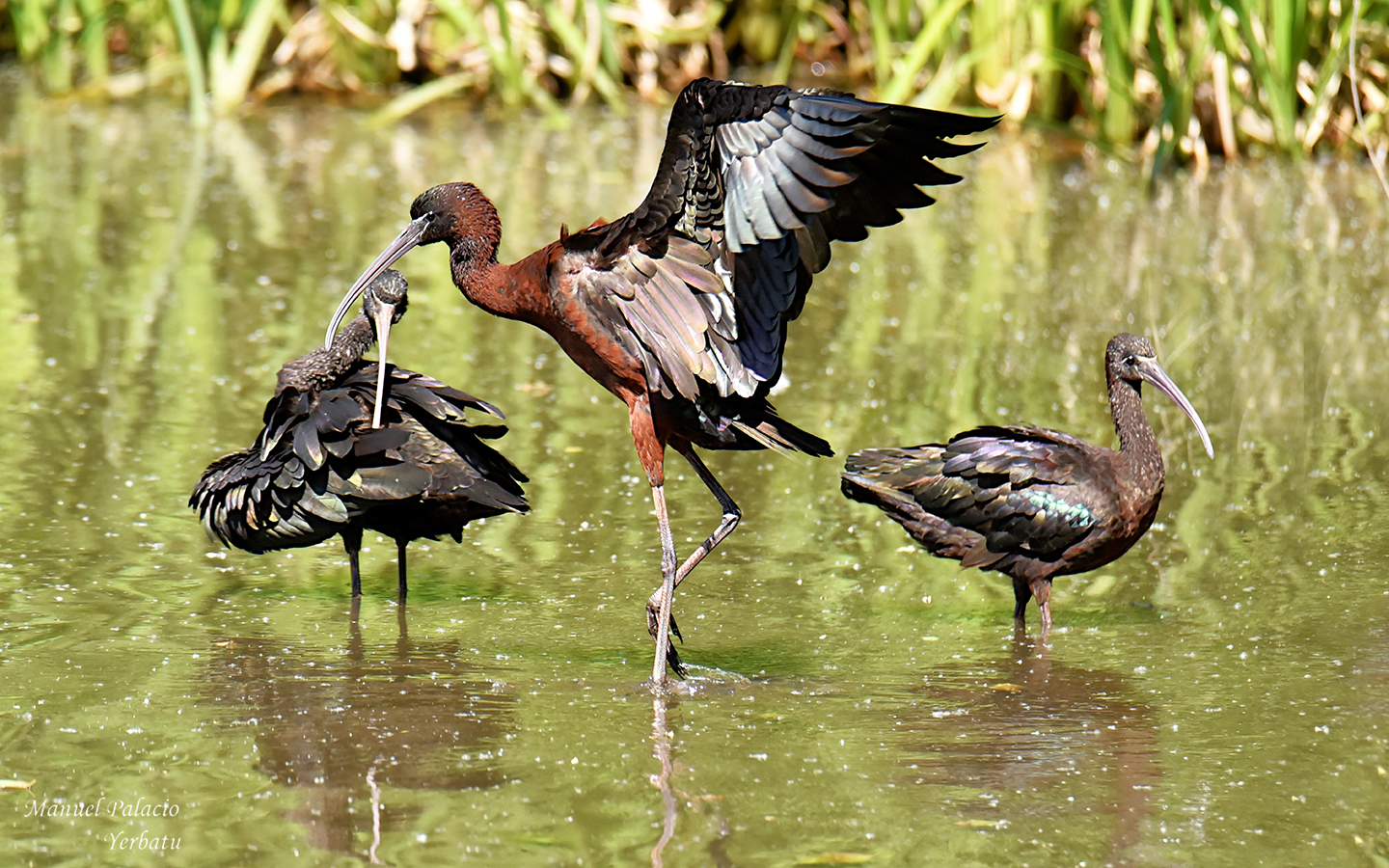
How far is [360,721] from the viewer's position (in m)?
4.57

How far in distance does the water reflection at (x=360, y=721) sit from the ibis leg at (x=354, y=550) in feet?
0.66

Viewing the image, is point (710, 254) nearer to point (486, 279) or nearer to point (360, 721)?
point (486, 279)

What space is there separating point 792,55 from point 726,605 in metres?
8.90

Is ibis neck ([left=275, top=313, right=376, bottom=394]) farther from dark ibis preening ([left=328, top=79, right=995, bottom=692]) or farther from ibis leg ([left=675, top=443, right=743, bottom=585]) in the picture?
ibis leg ([left=675, top=443, right=743, bottom=585])

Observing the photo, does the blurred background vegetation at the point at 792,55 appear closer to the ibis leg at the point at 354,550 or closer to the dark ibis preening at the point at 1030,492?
the dark ibis preening at the point at 1030,492

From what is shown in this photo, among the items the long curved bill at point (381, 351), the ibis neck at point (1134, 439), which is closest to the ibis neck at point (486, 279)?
the long curved bill at point (381, 351)

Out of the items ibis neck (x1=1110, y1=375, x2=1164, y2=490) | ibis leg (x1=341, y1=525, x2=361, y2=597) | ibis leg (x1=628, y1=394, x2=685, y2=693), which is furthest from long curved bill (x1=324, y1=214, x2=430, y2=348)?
ibis neck (x1=1110, y1=375, x2=1164, y2=490)

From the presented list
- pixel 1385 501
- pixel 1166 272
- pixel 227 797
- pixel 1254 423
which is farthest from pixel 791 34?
pixel 227 797

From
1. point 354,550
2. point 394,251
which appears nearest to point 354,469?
point 354,550

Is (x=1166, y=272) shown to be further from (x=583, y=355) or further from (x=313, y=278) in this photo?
(x=583, y=355)

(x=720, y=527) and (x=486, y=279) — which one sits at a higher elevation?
(x=486, y=279)

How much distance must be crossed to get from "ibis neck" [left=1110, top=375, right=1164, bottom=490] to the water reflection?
7.01ft

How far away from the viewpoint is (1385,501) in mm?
6430

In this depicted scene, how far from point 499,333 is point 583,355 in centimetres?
373
